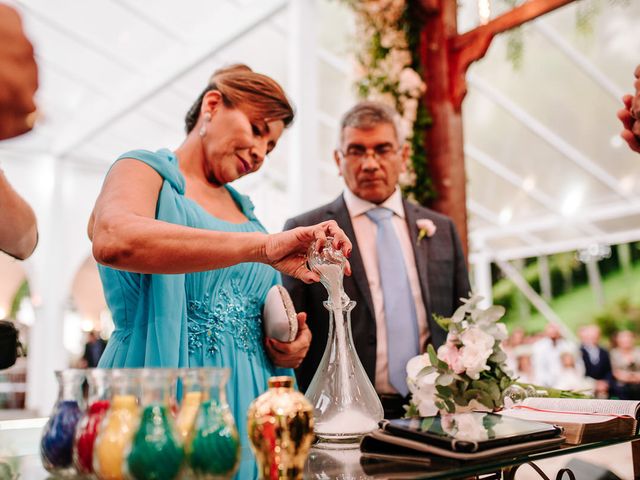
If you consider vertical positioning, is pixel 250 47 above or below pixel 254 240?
above

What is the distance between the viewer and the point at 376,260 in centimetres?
247

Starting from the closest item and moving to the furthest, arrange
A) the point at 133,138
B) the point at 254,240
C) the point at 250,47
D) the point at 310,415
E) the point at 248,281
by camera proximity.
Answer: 1. the point at 310,415
2. the point at 254,240
3. the point at 248,281
4. the point at 250,47
5. the point at 133,138

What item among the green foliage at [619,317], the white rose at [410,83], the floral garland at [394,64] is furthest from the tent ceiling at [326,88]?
the green foliage at [619,317]

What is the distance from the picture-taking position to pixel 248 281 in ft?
5.84

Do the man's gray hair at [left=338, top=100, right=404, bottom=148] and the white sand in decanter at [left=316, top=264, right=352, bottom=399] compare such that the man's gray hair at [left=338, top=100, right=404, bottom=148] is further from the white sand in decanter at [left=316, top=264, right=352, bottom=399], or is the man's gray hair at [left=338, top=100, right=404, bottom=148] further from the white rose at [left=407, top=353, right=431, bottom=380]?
the white sand in decanter at [left=316, top=264, right=352, bottom=399]

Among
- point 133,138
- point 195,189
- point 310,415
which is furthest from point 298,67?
point 133,138

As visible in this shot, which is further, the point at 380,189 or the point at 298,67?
the point at 298,67

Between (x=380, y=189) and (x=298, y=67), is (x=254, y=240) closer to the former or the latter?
(x=380, y=189)

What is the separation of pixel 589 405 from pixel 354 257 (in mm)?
989

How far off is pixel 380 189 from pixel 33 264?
31.9 feet

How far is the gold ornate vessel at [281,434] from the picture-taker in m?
0.89

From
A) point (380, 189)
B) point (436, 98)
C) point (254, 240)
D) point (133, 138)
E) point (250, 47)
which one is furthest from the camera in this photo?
point (133, 138)

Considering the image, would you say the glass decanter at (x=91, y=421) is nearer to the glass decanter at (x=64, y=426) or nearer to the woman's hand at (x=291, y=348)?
the glass decanter at (x=64, y=426)

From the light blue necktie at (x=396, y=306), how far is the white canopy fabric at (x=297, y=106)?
7.07ft
